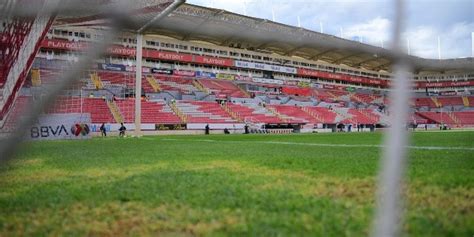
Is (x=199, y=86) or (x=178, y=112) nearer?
(x=178, y=112)

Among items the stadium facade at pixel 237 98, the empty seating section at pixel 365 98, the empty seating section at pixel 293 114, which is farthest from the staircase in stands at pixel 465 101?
the empty seating section at pixel 293 114

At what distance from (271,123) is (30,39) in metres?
31.8

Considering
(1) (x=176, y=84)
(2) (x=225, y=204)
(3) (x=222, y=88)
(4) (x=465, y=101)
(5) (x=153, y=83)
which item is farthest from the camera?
(4) (x=465, y=101)

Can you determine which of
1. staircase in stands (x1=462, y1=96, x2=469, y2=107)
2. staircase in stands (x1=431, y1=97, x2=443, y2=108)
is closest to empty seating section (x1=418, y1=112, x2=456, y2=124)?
staircase in stands (x1=431, y1=97, x2=443, y2=108)

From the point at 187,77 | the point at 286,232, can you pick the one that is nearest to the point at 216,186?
the point at 286,232

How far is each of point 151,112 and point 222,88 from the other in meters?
12.0

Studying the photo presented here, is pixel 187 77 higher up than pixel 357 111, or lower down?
higher up

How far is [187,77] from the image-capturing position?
41438 millimetres

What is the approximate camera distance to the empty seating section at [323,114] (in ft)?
141

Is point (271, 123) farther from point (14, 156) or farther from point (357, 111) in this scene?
point (14, 156)

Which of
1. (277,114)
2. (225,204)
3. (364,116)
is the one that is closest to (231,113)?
(277,114)

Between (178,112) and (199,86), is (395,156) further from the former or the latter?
(199,86)

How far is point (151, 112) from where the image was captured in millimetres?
32344

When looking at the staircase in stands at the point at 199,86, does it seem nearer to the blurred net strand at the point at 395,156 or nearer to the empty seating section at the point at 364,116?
the empty seating section at the point at 364,116
